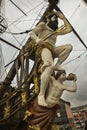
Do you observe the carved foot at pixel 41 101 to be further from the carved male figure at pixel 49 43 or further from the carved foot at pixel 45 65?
the carved foot at pixel 45 65

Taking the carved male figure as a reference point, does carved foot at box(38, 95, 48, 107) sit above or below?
below

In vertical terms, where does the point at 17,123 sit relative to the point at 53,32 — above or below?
below

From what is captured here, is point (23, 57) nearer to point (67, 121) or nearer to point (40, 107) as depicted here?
point (40, 107)

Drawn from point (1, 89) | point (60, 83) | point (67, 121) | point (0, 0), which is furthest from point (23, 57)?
point (67, 121)

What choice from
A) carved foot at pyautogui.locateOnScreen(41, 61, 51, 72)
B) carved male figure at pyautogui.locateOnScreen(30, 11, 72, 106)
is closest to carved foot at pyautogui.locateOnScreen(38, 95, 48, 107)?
A: carved male figure at pyautogui.locateOnScreen(30, 11, 72, 106)

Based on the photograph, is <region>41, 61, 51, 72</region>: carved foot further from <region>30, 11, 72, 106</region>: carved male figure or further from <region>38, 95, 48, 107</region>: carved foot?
<region>38, 95, 48, 107</region>: carved foot

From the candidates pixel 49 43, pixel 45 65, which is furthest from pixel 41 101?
pixel 49 43

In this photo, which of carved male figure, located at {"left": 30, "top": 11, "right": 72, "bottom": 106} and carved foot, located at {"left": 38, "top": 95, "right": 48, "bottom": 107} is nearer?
carved foot, located at {"left": 38, "top": 95, "right": 48, "bottom": 107}

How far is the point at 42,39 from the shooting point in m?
4.09

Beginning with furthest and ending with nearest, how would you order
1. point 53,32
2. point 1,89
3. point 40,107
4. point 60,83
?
point 1,89
point 53,32
point 60,83
point 40,107

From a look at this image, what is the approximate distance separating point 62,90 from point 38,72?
0.54m

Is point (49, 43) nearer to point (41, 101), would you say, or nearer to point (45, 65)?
point (45, 65)

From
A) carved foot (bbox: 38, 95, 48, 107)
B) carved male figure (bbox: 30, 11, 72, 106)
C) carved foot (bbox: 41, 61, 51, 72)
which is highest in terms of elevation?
carved male figure (bbox: 30, 11, 72, 106)

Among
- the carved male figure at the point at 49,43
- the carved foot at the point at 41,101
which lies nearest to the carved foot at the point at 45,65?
the carved male figure at the point at 49,43
